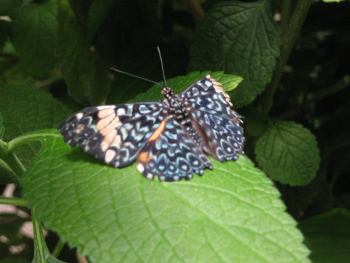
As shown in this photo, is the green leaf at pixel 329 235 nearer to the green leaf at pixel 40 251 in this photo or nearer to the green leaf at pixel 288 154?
the green leaf at pixel 288 154

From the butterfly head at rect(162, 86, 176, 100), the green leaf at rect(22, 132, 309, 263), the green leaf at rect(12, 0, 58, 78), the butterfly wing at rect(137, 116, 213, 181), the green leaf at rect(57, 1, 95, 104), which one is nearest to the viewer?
the green leaf at rect(22, 132, 309, 263)

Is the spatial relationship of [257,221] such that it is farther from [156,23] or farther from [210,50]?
[156,23]

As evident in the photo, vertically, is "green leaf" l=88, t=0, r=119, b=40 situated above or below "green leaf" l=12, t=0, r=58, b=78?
above

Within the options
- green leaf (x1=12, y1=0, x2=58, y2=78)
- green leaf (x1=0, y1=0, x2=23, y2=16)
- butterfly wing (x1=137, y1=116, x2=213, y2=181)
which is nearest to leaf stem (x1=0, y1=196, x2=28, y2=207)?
butterfly wing (x1=137, y1=116, x2=213, y2=181)

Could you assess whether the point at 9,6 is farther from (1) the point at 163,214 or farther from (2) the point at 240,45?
(1) the point at 163,214

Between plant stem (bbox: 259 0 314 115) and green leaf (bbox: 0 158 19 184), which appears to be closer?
green leaf (bbox: 0 158 19 184)

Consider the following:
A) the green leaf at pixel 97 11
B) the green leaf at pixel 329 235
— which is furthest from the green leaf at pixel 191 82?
the green leaf at pixel 329 235

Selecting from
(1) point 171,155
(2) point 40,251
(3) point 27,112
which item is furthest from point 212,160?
(3) point 27,112

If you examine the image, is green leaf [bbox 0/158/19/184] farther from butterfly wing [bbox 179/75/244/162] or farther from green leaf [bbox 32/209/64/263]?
butterfly wing [bbox 179/75/244/162]
